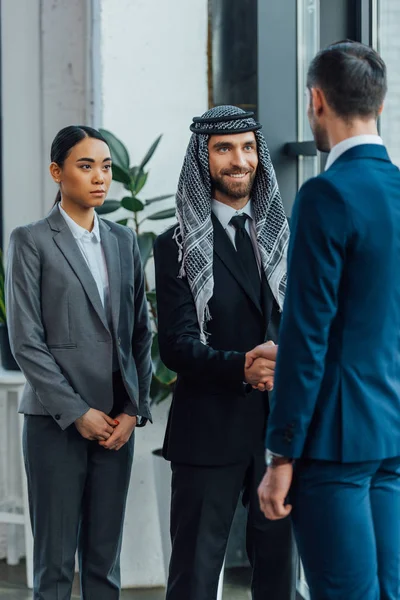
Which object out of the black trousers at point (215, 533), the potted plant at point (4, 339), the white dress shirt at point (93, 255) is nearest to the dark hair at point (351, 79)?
the black trousers at point (215, 533)

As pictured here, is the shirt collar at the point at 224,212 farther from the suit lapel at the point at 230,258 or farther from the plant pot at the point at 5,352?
the plant pot at the point at 5,352

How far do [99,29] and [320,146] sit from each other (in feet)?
6.98

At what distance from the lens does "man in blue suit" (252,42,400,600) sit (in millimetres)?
1684

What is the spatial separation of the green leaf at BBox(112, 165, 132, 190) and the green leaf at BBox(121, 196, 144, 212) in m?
0.06

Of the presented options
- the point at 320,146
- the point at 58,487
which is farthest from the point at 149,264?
the point at 320,146

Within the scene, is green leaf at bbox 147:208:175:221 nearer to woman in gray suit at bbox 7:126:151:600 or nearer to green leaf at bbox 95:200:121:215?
green leaf at bbox 95:200:121:215

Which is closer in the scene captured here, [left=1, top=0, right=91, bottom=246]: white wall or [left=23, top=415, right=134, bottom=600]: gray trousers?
[left=23, top=415, right=134, bottom=600]: gray trousers

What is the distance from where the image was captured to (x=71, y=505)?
102 inches

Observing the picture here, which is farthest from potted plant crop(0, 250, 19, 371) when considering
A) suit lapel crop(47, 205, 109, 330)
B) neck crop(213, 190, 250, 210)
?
neck crop(213, 190, 250, 210)

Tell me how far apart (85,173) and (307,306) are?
3.59 ft

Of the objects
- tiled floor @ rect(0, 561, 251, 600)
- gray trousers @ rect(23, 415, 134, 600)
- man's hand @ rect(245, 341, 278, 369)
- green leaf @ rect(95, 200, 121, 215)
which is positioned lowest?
tiled floor @ rect(0, 561, 251, 600)

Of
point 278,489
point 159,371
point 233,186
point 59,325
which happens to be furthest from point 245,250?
point 159,371

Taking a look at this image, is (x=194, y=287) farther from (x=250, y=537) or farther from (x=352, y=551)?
(x=352, y=551)

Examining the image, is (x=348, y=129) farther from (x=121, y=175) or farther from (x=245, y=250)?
(x=121, y=175)
